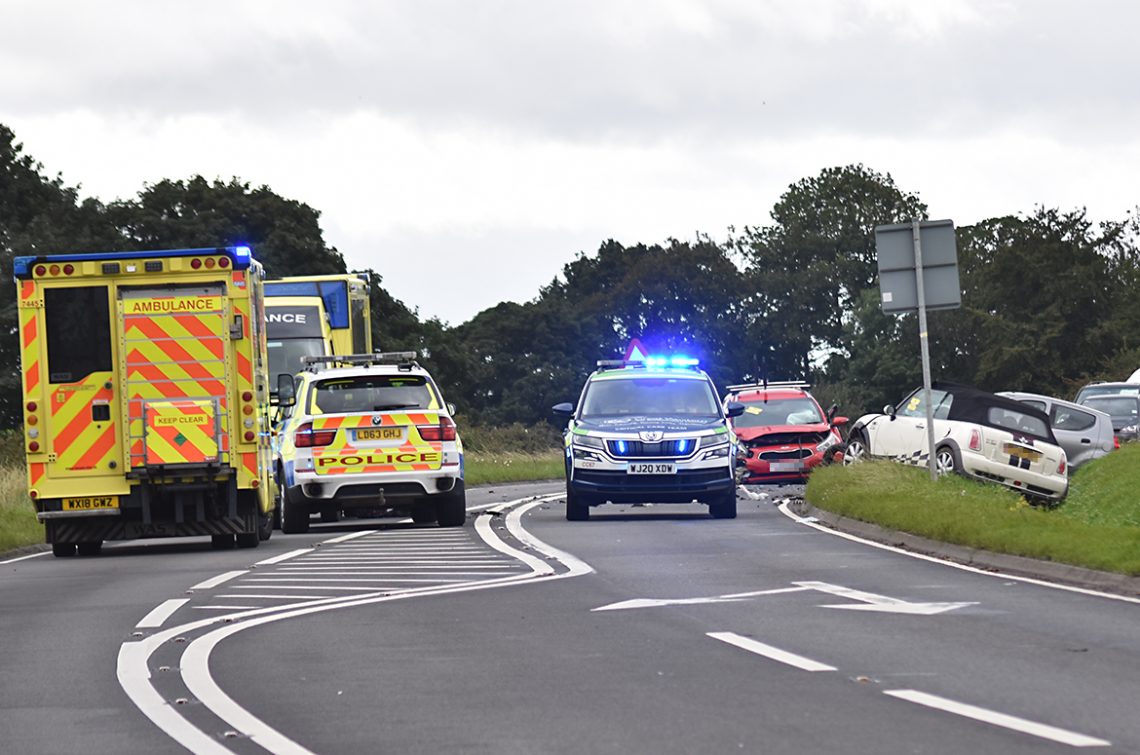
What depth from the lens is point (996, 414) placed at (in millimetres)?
28625

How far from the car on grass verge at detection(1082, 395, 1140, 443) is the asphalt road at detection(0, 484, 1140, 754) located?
27249 millimetres

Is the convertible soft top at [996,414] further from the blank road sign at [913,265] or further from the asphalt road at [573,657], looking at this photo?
the asphalt road at [573,657]

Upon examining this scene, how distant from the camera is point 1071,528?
17.6 m

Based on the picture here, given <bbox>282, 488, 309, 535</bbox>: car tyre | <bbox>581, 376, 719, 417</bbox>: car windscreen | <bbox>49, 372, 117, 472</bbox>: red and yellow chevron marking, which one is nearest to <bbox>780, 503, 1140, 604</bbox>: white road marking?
<bbox>581, 376, 719, 417</bbox>: car windscreen

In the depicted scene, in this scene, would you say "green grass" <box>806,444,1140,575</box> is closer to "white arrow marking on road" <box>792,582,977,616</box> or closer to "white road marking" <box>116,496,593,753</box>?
"white arrow marking on road" <box>792,582,977,616</box>

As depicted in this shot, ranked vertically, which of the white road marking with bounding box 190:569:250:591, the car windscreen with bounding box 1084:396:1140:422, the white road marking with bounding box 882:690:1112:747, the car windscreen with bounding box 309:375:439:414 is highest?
the car windscreen with bounding box 309:375:439:414

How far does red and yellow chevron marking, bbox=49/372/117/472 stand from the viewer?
21.4 metres

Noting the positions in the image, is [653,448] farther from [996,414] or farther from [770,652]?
[770,652]

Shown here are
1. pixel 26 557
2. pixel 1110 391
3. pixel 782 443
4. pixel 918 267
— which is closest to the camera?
pixel 26 557

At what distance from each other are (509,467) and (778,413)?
1862 cm

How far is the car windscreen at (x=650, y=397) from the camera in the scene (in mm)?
26312

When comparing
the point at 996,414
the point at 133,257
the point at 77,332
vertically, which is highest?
the point at 133,257

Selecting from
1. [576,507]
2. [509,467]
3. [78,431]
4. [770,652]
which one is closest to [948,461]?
[576,507]

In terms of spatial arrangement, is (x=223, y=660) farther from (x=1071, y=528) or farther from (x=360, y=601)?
(x=1071, y=528)
